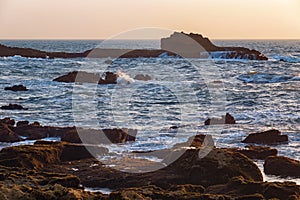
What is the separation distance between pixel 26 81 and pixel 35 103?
1669 centimetres

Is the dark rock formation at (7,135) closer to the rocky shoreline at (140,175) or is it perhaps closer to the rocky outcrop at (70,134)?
the rocky outcrop at (70,134)

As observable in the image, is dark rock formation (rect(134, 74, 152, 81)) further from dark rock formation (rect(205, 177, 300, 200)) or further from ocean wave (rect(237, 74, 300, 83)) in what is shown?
dark rock formation (rect(205, 177, 300, 200))

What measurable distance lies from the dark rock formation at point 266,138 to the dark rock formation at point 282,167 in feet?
17.3

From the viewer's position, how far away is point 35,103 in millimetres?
31141

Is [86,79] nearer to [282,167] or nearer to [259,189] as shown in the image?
[282,167]

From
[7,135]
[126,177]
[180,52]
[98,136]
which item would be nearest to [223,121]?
[98,136]

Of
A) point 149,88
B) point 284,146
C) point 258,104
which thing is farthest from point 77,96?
point 284,146

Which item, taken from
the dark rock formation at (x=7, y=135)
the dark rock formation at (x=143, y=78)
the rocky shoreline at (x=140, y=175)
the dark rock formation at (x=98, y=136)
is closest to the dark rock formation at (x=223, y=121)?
the dark rock formation at (x=98, y=136)

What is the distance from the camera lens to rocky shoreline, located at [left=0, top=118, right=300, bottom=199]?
28.2 feet

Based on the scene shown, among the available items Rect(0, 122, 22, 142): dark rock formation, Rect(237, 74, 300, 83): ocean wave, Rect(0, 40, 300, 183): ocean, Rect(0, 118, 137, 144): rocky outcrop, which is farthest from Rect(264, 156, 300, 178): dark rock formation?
Rect(237, 74, 300, 83): ocean wave

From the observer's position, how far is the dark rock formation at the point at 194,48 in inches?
3650

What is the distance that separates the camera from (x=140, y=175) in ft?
39.7

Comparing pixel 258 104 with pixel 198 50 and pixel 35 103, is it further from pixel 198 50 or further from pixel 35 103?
pixel 198 50

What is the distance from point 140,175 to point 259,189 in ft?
10.6
